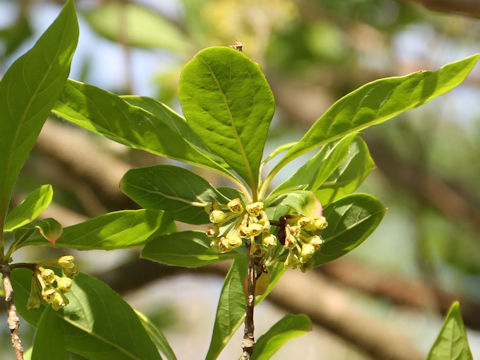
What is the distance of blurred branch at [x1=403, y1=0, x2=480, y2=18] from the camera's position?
82 centimetres

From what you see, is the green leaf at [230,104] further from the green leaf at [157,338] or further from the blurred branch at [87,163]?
the blurred branch at [87,163]

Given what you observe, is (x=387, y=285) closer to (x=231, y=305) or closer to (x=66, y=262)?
(x=231, y=305)

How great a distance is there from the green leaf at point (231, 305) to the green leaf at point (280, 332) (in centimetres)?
3

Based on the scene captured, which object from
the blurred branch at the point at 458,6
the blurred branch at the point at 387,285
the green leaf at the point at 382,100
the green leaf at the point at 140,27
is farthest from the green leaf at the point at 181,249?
the green leaf at the point at 140,27

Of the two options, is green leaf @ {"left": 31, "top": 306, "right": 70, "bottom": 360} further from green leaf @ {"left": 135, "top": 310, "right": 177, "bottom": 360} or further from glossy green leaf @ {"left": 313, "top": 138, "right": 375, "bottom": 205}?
glossy green leaf @ {"left": 313, "top": 138, "right": 375, "bottom": 205}

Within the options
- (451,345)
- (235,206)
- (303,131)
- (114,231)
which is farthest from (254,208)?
(303,131)

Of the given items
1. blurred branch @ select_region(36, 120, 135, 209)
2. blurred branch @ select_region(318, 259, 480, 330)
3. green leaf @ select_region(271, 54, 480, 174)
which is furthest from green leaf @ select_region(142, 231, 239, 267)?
blurred branch @ select_region(318, 259, 480, 330)

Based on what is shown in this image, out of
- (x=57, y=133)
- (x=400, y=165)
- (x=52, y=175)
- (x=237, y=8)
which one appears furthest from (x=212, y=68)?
(x=400, y=165)

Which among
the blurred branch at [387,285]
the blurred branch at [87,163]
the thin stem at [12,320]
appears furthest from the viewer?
the blurred branch at [387,285]

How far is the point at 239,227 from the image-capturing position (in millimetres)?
496

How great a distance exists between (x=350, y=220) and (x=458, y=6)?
412mm

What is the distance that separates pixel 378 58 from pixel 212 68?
2158 millimetres

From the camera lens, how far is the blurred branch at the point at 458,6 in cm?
82

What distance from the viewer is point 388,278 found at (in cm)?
181
